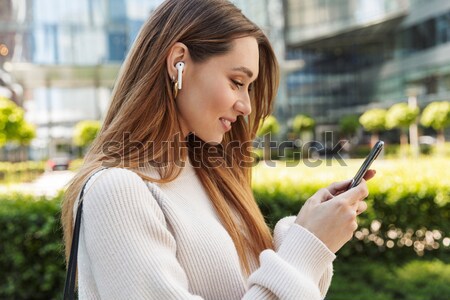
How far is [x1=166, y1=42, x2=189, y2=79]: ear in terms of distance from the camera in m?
1.24

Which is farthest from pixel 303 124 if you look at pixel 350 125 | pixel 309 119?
pixel 350 125

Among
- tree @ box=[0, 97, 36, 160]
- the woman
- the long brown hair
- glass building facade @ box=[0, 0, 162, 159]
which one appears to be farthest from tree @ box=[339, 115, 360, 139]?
the long brown hair

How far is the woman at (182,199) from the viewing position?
103 cm

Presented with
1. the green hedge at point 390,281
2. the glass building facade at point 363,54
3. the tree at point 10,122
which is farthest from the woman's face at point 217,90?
the glass building facade at point 363,54

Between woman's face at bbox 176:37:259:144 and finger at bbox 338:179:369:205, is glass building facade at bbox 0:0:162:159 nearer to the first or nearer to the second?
woman's face at bbox 176:37:259:144

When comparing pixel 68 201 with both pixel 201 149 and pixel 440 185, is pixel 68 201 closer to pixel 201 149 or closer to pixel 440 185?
pixel 201 149

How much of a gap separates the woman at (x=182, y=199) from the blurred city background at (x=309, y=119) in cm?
70

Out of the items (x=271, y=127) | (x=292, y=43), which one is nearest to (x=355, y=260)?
(x=271, y=127)

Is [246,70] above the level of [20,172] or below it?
above

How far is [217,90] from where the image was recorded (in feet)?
4.11

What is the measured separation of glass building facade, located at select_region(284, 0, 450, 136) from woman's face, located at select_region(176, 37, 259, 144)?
102 ft

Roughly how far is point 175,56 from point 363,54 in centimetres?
4378

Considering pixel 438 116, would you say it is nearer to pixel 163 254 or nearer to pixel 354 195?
pixel 354 195

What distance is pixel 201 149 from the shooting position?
1598 millimetres
